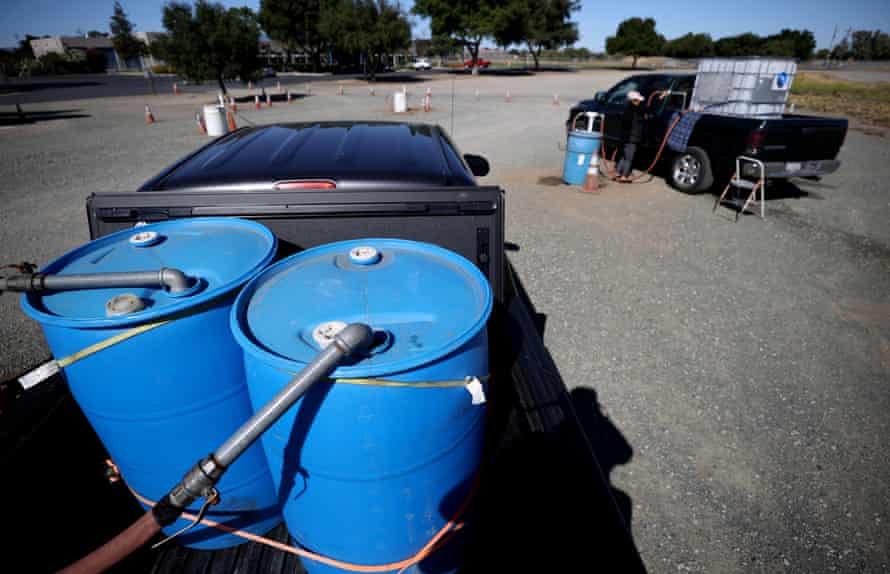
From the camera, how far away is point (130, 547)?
1.19 metres

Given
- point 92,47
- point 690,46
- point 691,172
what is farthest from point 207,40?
point 690,46

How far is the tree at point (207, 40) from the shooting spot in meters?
19.9

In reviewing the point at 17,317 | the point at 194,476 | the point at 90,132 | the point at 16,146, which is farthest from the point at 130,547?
the point at 90,132

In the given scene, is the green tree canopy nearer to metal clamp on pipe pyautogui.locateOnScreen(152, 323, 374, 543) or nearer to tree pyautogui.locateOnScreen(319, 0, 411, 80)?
tree pyautogui.locateOnScreen(319, 0, 411, 80)

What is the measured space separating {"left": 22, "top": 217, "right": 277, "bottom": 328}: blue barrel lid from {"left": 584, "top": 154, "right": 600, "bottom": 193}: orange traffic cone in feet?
25.5

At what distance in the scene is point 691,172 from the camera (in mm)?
8297

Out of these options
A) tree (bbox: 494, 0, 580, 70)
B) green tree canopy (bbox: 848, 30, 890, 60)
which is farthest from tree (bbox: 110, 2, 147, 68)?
green tree canopy (bbox: 848, 30, 890, 60)

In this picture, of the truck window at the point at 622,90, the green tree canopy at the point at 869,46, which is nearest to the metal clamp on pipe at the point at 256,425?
the truck window at the point at 622,90

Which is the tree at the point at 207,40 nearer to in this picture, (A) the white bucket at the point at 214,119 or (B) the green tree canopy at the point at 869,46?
(A) the white bucket at the point at 214,119

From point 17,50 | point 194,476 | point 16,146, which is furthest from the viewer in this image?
point 17,50

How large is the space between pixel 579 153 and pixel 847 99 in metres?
24.2

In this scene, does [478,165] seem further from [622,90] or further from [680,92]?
[622,90]

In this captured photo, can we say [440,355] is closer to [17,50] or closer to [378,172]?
[378,172]

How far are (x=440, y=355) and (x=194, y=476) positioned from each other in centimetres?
72
